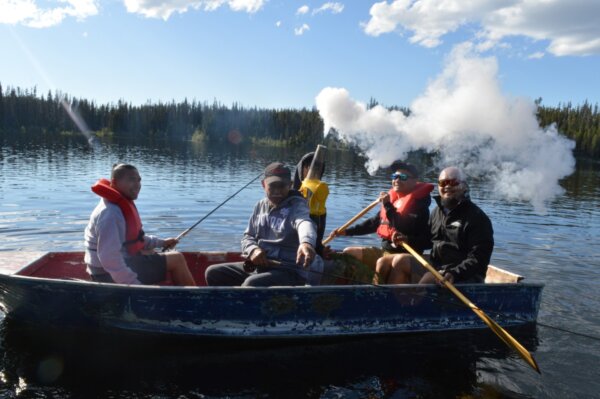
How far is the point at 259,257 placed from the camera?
630cm

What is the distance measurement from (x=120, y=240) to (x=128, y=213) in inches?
13.7

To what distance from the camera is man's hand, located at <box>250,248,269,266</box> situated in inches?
248

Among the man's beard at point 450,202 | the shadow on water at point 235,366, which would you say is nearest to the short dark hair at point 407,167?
the man's beard at point 450,202

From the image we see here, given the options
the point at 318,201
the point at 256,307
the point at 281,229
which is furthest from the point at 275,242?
the point at 318,201

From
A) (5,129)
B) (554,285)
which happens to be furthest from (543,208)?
(5,129)

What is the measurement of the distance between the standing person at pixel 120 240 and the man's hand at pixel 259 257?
122 cm

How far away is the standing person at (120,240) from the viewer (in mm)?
6043

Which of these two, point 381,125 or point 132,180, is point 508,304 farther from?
point 132,180

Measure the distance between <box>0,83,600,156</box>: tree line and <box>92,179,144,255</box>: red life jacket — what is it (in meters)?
81.6

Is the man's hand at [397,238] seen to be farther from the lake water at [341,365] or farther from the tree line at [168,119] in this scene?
the tree line at [168,119]

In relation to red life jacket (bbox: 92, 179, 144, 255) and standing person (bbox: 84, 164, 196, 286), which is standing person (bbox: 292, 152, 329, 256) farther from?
red life jacket (bbox: 92, 179, 144, 255)

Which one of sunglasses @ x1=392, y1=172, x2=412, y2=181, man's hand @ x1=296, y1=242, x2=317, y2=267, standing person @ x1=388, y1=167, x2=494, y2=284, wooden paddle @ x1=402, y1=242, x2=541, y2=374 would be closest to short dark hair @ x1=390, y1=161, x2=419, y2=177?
sunglasses @ x1=392, y1=172, x2=412, y2=181

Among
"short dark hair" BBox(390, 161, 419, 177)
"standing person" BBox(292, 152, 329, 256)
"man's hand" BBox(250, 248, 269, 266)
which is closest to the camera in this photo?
"man's hand" BBox(250, 248, 269, 266)

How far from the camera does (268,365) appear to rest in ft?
20.7
